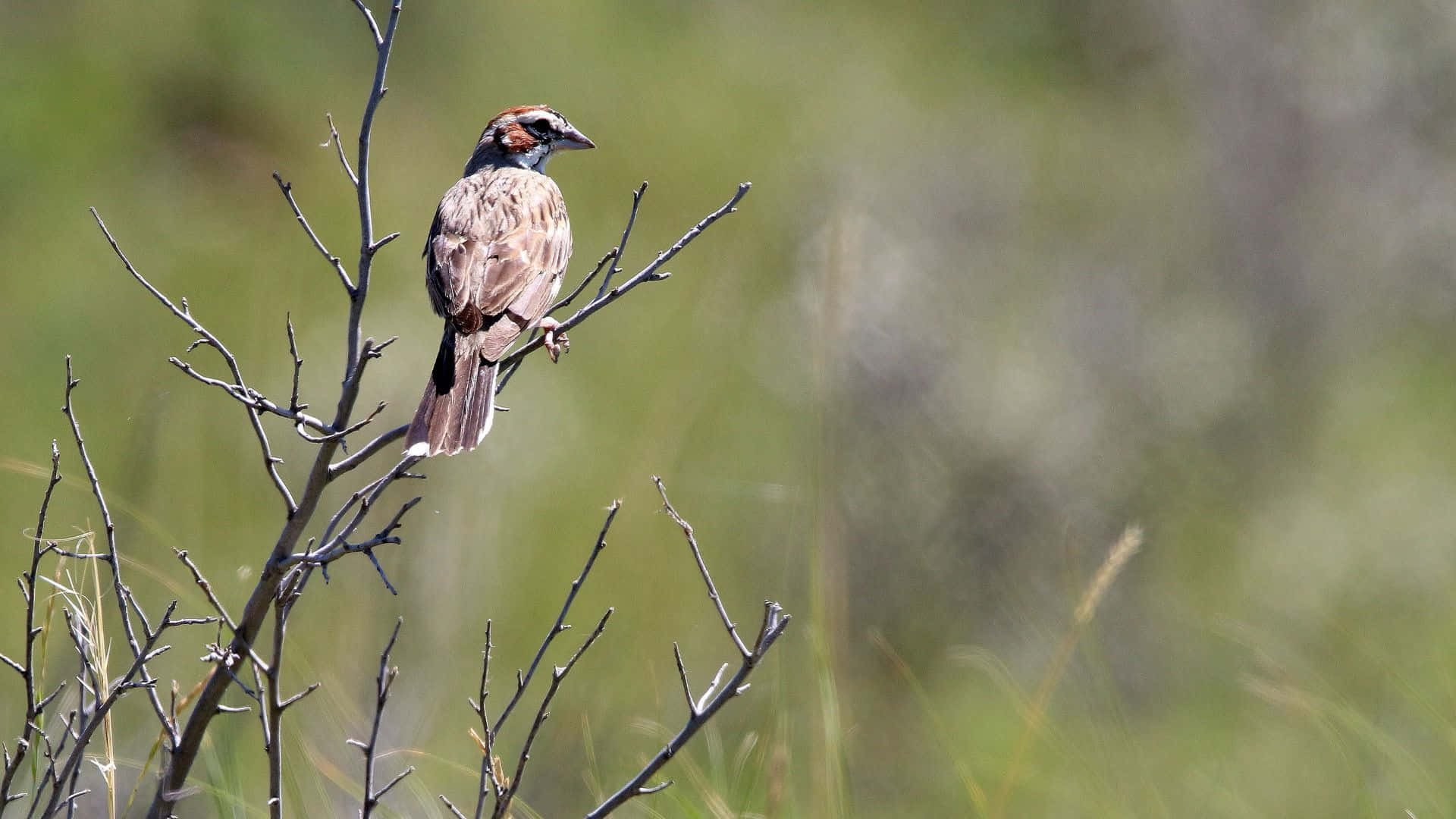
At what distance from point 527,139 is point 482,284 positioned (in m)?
1.30

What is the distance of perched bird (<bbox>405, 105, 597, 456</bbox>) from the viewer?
3811mm

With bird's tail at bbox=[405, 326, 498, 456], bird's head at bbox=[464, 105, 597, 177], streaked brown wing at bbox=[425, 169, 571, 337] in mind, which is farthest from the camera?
bird's head at bbox=[464, 105, 597, 177]

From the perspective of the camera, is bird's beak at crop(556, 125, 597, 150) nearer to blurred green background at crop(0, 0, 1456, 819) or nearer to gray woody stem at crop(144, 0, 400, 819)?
blurred green background at crop(0, 0, 1456, 819)

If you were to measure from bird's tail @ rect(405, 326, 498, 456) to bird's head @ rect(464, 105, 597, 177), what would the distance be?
1.42m

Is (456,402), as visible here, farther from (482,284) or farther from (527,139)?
(527,139)

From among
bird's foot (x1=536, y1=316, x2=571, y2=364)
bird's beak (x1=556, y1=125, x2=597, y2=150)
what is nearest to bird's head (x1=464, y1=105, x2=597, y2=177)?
Answer: bird's beak (x1=556, y1=125, x2=597, y2=150)

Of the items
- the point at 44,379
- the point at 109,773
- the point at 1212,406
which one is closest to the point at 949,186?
the point at 1212,406

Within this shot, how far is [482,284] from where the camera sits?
14.2ft

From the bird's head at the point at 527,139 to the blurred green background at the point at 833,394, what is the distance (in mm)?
1204

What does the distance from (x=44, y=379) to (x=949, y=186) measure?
Result: 644cm

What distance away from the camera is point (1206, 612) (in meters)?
8.52

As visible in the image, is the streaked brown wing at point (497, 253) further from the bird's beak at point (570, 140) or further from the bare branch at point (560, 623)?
the bare branch at point (560, 623)

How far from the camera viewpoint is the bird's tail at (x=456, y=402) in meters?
3.57

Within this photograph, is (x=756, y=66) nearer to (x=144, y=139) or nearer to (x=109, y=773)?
(x=144, y=139)
